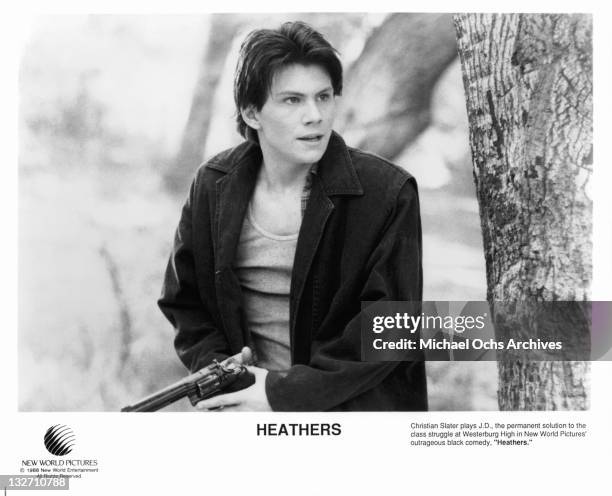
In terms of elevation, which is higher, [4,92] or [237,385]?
[4,92]

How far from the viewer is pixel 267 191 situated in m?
3.68

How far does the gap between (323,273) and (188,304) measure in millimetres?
636

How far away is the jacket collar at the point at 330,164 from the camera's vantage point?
3.60m

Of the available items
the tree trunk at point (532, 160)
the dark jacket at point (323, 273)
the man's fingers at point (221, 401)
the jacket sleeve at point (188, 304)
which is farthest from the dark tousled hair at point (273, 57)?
the man's fingers at point (221, 401)

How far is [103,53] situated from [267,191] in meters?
0.96

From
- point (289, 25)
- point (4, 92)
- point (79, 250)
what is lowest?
point (79, 250)

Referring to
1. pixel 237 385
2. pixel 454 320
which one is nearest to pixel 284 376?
pixel 237 385

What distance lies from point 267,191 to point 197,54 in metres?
0.69

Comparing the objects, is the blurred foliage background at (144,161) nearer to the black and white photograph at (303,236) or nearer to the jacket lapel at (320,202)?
the black and white photograph at (303,236)

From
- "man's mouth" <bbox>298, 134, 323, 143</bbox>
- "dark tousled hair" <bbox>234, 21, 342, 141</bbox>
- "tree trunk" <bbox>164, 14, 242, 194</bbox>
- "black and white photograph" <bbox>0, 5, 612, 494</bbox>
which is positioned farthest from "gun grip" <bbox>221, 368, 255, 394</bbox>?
"dark tousled hair" <bbox>234, 21, 342, 141</bbox>

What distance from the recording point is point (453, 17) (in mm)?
3672
